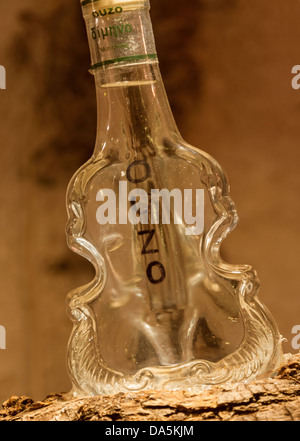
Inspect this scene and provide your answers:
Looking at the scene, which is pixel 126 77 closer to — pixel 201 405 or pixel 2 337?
pixel 201 405

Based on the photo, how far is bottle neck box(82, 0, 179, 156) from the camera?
0.72 meters

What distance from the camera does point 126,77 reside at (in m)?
0.73

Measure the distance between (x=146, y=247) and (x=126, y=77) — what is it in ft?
0.53

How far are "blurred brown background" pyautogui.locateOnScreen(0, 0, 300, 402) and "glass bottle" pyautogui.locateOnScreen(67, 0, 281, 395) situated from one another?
40cm

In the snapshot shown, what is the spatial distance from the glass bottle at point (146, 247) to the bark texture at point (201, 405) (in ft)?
0.13

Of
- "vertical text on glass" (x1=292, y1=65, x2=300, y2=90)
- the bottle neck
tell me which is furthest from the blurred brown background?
the bottle neck

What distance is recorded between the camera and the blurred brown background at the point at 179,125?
1.13 metres

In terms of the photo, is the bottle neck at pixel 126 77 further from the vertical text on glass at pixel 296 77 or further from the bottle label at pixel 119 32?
the vertical text on glass at pixel 296 77

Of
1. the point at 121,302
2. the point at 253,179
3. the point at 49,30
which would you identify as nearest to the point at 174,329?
the point at 121,302

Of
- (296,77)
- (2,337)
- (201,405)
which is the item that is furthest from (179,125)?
(201,405)

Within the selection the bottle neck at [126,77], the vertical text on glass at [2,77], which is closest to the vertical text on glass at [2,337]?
the vertical text on glass at [2,77]

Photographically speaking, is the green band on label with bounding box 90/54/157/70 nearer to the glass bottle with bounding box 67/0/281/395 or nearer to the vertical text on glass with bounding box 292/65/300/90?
the glass bottle with bounding box 67/0/281/395

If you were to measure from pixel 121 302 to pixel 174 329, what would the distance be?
2.2 inches

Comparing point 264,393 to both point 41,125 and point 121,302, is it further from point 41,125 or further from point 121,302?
point 41,125
